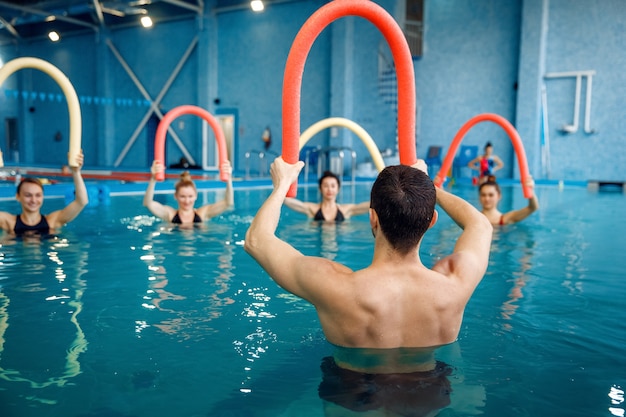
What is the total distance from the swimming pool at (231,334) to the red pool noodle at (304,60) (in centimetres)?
95

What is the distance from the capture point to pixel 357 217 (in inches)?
353

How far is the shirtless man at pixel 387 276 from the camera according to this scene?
1980 millimetres

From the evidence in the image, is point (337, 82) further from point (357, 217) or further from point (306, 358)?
point (306, 358)

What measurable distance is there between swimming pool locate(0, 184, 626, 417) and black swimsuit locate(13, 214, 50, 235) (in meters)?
0.42

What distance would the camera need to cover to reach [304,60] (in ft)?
8.31

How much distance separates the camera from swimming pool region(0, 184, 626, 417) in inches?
93.6

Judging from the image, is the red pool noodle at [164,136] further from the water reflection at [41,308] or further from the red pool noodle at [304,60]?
the red pool noodle at [304,60]

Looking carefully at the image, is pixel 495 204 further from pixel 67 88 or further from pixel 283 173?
pixel 283 173

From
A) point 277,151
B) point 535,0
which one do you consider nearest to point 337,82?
point 277,151

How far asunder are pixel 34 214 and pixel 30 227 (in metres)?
0.16

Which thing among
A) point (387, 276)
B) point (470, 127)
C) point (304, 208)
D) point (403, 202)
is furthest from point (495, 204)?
point (403, 202)

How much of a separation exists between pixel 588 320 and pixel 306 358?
1.95m

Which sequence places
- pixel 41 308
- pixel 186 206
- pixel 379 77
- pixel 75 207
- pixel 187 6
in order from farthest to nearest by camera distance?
pixel 187 6 < pixel 379 77 < pixel 186 206 < pixel 75 207 < pixel 41 308

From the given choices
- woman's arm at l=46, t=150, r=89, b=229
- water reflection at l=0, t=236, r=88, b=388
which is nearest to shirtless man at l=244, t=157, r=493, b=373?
water reflection at l=0, t=236, r=88, b=388
